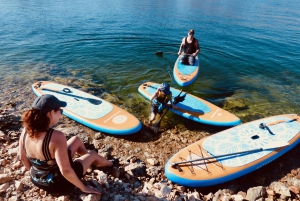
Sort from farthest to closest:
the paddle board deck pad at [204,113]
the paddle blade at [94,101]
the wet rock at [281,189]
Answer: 1. the paddle blade at [94,101]
2. the paddle board deck pad at [204,113]
3. the wet rock at [281,189]

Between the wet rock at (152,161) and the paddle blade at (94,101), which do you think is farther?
the paddle blade at (94,101)

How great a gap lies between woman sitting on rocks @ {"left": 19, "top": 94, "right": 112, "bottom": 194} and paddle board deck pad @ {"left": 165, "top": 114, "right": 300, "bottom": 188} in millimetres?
2288

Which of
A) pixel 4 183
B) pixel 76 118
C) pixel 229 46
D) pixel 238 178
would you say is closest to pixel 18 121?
pixel 76 118

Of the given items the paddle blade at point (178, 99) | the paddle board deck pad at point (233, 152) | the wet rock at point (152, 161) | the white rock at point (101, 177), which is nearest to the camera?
the white rock at point (101, 177)

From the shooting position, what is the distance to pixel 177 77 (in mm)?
9703

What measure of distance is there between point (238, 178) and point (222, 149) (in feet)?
2.61

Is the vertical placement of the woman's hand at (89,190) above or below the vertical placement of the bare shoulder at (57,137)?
below

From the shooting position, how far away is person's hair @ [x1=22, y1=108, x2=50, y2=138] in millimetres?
2883

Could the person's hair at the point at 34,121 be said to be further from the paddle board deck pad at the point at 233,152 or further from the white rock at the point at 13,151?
the paddle board deck pad at the point at 233,152

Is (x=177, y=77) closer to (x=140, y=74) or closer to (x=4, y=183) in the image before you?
(x=140, y=74)

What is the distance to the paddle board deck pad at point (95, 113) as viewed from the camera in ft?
Answer: 21.3

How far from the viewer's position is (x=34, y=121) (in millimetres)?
2879

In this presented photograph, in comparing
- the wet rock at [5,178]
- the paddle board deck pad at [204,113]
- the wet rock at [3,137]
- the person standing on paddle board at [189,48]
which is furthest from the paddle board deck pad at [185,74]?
the wet rock at [5,178]

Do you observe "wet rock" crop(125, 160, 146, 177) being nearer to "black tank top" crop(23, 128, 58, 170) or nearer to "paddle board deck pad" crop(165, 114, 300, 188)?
"paddle board deck pad" crop(165, 114, 300, 188)
